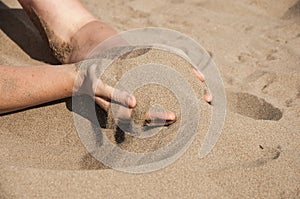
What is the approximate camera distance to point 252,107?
1653 millimetres

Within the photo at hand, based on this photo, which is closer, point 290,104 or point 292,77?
point 290,104

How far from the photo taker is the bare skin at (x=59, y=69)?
1.43 meters

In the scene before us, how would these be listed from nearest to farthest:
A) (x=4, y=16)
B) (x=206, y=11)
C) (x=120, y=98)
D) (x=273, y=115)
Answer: (x=120, y=98)
(x=273, y=115)
(x=4, y=16)
(x=206, y=11)

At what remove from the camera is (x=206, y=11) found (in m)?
2.49

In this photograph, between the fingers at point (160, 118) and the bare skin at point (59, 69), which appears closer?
Result: the fingers at point (160, 118)

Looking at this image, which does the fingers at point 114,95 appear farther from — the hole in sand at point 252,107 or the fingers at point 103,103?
the hole in sand at point 252,107

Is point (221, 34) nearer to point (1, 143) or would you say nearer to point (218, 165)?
point (218, 165)

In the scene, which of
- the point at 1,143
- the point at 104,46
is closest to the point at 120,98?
the point at 104,46

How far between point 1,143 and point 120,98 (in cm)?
46

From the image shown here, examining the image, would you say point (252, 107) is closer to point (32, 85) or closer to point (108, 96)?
point (108, 96)

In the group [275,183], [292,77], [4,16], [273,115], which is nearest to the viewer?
[275,183]

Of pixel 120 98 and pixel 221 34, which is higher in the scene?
pixel 120 98

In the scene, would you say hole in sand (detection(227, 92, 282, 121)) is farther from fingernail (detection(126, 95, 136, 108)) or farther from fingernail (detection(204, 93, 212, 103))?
fingernail (detection(126, 95, 136, 108))

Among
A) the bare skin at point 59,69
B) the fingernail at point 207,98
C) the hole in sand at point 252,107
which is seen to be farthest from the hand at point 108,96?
the hole in sand at point 252,107
